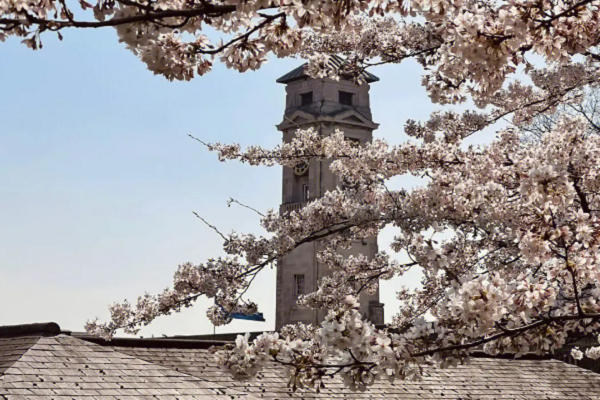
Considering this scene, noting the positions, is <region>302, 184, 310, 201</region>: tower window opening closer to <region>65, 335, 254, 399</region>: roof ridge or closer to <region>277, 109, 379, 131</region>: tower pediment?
<region>277, 109, 379, 131</region>: tower pediment

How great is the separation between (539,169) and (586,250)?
1.05 metres

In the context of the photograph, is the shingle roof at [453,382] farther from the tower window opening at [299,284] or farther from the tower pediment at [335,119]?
the tower pediment at [335,119]

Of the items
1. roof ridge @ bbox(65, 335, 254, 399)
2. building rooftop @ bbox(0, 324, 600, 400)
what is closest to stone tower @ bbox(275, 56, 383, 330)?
building rooftop @ bbox(0, 324, 600, 400)

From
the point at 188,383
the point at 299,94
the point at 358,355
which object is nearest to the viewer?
the point at 358,355

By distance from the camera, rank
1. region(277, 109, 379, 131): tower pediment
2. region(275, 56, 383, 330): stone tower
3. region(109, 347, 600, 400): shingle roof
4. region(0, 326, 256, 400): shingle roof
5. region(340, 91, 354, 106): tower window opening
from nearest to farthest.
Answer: region(0, 326, 256, 400): shingle roof → region(109, 347, 600, 400): shingle roof → region(275, 56, 383, 330): stone tower → region(277, 109, 379, 131): tower pediment → region(340, 91, 354, 106): tower window opening

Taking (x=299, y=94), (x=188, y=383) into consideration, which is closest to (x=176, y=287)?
(x=188, y=383)

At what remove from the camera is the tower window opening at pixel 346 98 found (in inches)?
2093

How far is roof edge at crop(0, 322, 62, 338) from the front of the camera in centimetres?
1174

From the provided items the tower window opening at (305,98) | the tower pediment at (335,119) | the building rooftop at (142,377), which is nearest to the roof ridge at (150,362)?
the building rooftop at (142,377)

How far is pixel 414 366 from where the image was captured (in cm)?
554

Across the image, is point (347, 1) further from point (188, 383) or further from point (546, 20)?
point (188, 383)

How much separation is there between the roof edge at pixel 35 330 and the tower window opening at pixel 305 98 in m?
42.1

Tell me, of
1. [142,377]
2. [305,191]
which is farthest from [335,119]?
[142,377]

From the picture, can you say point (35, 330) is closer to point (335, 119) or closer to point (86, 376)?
point (86, 376)
